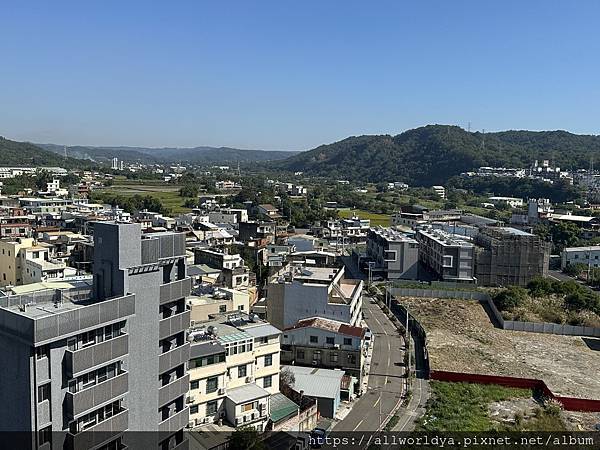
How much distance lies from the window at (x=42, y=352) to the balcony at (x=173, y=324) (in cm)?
184

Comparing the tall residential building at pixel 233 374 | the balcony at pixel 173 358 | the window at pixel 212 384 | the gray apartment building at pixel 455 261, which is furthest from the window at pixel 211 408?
the gray apartment building at pixel 455 261

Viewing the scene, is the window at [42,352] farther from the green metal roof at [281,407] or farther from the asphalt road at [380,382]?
the asphalt road at [380,382]

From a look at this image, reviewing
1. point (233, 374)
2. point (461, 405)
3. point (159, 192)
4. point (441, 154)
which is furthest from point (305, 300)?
point (441, 154)

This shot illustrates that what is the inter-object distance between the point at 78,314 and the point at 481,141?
4356 inches

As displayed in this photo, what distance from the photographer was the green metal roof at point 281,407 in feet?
39.1

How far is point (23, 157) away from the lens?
92938 millimetres

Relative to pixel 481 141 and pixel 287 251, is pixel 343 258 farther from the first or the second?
pixel 481 141

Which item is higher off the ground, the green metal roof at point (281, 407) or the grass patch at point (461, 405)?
the green metal roof at point (281, 407)

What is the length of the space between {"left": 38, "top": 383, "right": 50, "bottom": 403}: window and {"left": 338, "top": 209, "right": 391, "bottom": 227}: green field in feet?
140

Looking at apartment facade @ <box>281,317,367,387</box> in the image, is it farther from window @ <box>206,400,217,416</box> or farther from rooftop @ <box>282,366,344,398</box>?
window @ <box>206,400,217,416</box>

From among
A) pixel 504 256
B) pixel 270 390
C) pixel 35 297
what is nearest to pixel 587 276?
pixel 504 256

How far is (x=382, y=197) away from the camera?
70.5 metres

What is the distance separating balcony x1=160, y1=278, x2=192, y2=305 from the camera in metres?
8.13

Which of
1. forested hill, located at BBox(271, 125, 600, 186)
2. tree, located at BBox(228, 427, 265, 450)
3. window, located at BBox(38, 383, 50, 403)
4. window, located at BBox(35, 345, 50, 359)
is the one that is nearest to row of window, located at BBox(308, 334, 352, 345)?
tree, located at BBox(228, 427, 265, 450)
